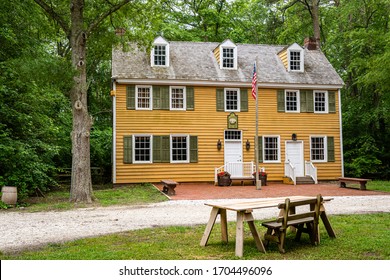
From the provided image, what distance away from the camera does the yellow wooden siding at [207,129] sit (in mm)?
19469

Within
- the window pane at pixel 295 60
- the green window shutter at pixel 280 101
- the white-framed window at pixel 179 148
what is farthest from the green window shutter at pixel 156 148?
the window pane at pixel 295 60

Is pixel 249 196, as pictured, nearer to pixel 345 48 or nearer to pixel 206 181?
pixel 206 181

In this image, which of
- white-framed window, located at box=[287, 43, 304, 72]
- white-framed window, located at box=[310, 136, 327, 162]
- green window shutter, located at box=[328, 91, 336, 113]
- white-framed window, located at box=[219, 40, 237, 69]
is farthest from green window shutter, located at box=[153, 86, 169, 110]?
green window shutter, located at box=[328, 91, 336, 113]

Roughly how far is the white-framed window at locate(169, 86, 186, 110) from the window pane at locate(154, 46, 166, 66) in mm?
1603

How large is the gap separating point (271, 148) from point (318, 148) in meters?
2.78

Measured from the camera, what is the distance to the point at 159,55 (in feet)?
67.4

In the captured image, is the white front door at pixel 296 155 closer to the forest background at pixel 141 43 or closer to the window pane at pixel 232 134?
the window pane at pixel 232 134

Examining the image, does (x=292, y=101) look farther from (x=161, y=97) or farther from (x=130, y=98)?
(x=130, y=98)

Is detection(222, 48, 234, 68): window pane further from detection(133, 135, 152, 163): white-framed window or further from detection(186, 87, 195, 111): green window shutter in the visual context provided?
detection(133, 135, 152, 163): white-framed window

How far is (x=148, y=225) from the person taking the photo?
8.64 metres

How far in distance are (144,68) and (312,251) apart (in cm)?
1566
